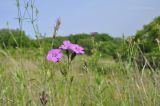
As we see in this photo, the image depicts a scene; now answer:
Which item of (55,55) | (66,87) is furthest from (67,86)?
(55,55)

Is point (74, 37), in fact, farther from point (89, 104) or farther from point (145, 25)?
point (89, 104)

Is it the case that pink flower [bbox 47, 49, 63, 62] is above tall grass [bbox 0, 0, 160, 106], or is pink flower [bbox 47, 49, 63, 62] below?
above

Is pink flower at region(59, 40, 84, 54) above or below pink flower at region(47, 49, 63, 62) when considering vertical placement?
above

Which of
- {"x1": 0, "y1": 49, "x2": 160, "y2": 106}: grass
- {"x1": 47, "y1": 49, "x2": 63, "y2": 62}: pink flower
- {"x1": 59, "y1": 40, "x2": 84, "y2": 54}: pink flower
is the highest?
{"x1": 59, "y1": 40, "x2": 84, "y2": 54}: pink flower

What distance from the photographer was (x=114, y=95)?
127 inches

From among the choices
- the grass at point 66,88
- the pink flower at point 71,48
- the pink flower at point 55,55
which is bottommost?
the grass at point 66,88

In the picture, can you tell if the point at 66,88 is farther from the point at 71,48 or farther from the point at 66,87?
the point at 71,48

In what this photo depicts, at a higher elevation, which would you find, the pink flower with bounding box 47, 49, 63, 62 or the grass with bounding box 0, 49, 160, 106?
the pink flower with bounding box 47, 49, 63, 62

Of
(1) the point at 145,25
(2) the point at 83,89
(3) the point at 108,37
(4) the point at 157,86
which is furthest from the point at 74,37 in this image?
(4) the point at 157,86

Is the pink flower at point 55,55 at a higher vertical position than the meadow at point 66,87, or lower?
higher

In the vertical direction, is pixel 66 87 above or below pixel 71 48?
below

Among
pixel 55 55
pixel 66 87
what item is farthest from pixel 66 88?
pixel 55 55

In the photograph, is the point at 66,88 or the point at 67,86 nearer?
the point at 67,86

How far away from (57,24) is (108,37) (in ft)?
47.0
